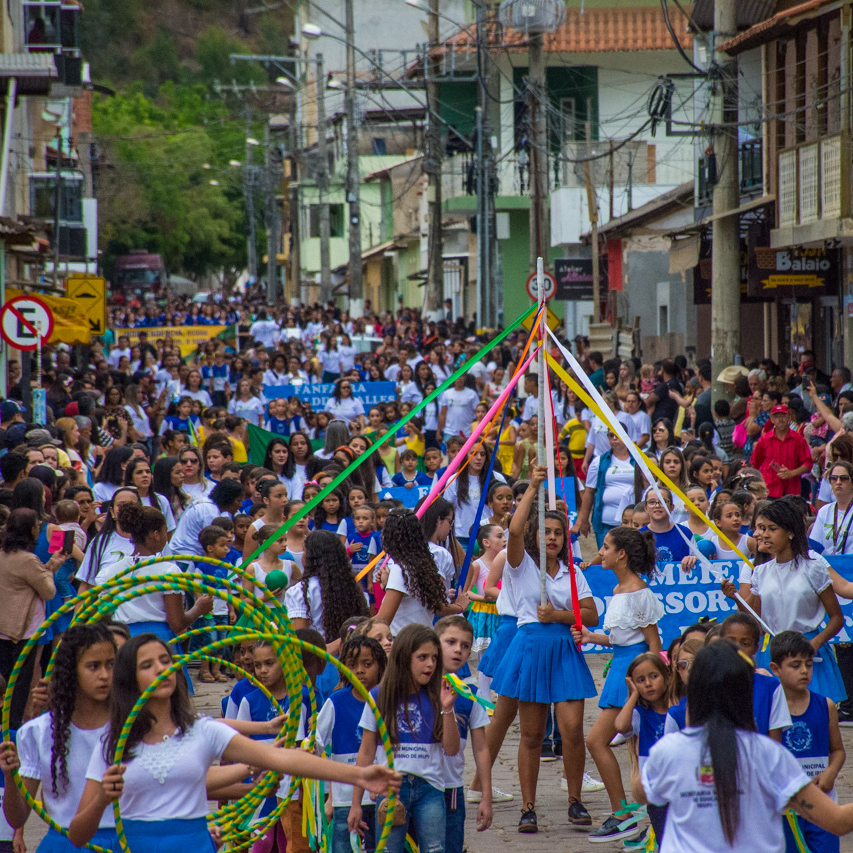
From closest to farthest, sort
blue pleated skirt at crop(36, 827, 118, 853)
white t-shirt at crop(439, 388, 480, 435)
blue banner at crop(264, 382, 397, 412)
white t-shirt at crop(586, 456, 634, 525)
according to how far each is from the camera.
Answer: blue pleated skirt at crop(36, 827, 118, 853) → white t-shirt at crop(586, 456, 634, 525) → white t-shirt at crop(439, 388, 480, 435) → blue banner at crop(264, 382, 397, 412)

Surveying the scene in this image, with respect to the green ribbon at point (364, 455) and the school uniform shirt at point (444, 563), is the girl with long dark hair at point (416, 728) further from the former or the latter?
the school uniform shirt at point (444, 563)

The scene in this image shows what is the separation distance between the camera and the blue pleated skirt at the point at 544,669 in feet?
23.4

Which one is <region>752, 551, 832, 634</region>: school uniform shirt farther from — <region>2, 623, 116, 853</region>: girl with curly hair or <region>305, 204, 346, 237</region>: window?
<region>305, 204, 346, 237</region>: window

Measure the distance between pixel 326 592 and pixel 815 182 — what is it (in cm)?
1372

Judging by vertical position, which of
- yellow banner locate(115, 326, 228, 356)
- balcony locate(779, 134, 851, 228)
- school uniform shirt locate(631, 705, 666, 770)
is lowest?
school uniform shirt locate(631, 705, 666, 770)

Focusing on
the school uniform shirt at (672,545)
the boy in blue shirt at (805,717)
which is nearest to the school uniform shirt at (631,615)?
the boy in blue shirt at (805,717)

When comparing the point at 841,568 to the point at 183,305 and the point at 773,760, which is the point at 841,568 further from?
the point at 183,305

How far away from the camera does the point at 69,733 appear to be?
187 inches

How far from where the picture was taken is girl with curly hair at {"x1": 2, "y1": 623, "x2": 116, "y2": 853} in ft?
15.4

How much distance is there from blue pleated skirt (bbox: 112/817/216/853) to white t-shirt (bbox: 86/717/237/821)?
0.02 m

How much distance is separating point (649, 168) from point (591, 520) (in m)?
26.0

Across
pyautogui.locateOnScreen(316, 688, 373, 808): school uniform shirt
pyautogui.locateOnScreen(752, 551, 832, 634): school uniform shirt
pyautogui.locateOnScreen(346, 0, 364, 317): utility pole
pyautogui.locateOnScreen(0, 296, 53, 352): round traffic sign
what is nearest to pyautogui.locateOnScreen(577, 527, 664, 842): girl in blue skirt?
pyautogui.locateOnScreen(752, 551, 832, 634): school uniform shirt

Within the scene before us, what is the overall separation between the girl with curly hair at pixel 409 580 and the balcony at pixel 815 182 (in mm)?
12271

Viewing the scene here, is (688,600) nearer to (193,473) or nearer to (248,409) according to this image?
(193,473)
